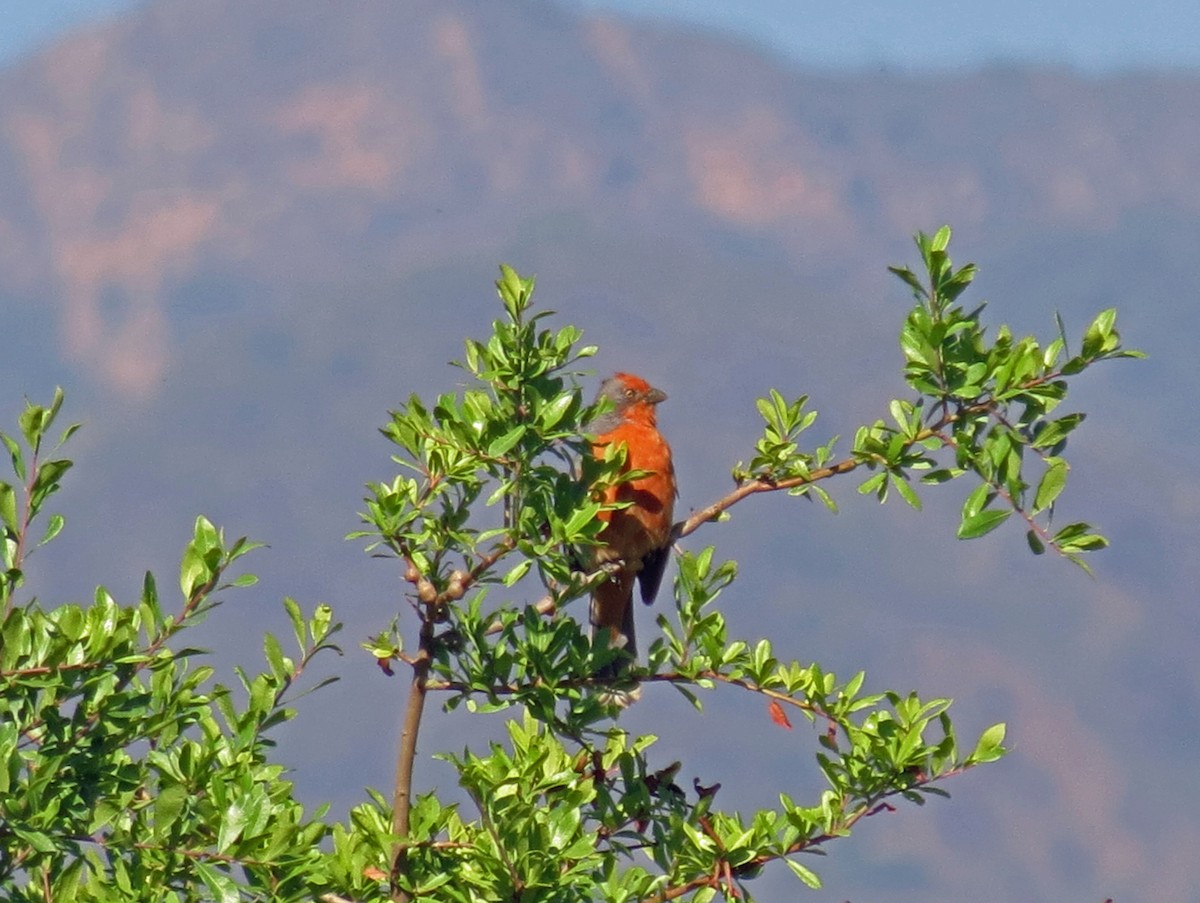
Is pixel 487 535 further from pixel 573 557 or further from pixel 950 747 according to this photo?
pixel 950 747

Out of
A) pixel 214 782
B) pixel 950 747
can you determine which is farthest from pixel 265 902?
pixel 950 747

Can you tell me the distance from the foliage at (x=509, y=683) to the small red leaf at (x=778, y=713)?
0.02 metres

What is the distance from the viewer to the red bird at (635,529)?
7758mm

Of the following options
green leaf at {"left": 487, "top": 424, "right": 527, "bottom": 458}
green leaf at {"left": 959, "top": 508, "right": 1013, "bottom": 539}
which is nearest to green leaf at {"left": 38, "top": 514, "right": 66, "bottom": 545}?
green leaf at {"left": 487, "top": 424, "right": 527, "bottom": 458}

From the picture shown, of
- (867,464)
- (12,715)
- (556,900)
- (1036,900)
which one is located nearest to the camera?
(12,715)

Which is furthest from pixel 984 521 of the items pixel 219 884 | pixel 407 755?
pixel 219 884

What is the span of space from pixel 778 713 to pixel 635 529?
214cm

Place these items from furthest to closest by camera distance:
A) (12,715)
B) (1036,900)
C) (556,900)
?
(1036,900), (556,900), (12,715)

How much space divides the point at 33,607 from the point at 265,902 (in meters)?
0.86

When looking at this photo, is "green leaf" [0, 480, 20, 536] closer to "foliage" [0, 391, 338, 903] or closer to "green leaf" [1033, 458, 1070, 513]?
"foliage" [0, 391, 338, 903]

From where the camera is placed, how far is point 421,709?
5188 mm

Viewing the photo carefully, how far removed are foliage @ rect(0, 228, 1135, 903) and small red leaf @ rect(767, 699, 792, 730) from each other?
0.05 feet

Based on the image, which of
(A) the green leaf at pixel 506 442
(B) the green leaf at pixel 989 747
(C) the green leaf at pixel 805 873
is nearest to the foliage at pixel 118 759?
(A) the green leaf at pixel 506 442

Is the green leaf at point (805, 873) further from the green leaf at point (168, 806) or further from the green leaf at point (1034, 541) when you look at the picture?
the green leaf at point (168, 806)
